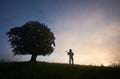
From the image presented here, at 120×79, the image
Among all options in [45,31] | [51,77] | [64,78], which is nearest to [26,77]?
[51,77]

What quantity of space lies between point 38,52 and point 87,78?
31310 mm

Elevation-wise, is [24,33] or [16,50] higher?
[24,33]

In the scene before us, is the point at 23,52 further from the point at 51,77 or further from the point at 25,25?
the point at 51,77

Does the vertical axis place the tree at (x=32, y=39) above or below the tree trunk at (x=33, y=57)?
above

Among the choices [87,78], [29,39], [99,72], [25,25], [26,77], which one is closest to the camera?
[87,78]

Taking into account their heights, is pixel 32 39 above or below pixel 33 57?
above

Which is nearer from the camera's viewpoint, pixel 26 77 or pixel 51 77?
pixel 51 77

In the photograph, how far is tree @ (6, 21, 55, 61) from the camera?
178ft

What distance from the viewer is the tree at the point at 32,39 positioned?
5412 centimetres

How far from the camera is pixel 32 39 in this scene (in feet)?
179

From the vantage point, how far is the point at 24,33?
55406 millimetres

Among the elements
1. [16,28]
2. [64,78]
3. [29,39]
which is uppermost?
[16,28]

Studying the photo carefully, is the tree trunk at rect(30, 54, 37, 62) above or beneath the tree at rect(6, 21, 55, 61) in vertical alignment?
beneath

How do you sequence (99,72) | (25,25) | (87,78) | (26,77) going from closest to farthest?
(87,78) < (99,72) < (26,77) < (25,25)
